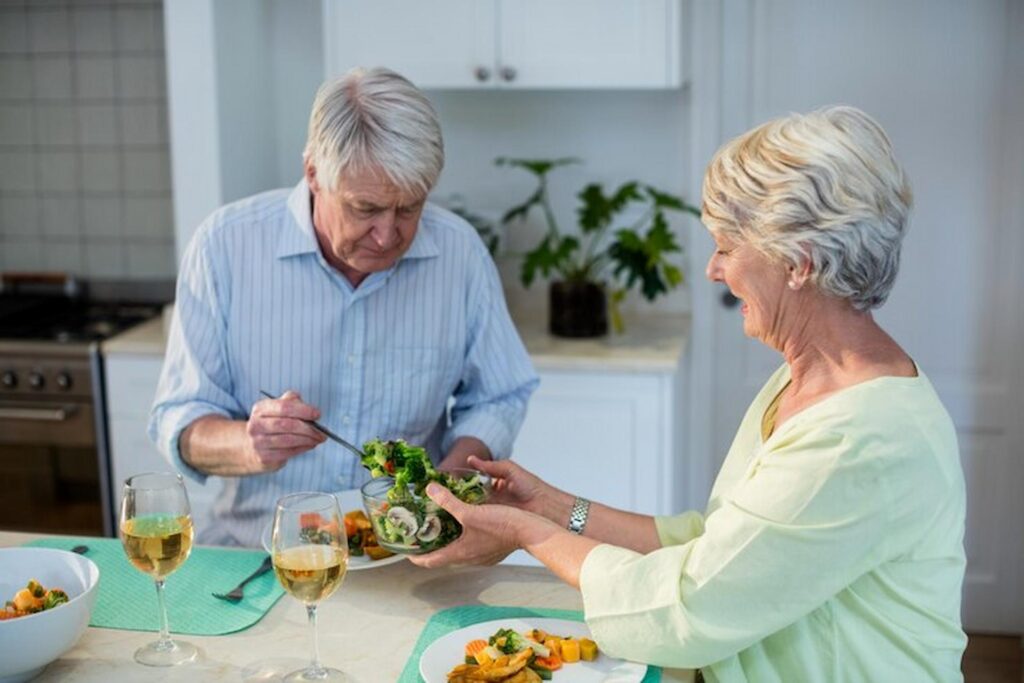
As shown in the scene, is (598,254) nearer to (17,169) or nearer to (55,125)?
(55,125)

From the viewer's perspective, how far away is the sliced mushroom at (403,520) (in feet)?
5.38

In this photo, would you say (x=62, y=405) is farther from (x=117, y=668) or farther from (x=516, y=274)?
(x=117, y=668)

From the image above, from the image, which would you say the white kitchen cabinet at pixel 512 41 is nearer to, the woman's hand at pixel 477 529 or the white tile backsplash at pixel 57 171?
the white tile backsplash at pixel 57 171

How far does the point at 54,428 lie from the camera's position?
3455 millimetres

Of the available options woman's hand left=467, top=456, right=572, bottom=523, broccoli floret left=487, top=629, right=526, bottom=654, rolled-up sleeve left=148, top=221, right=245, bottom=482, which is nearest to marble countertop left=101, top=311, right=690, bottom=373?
rolled-up sleeve left=148, top=221, right=245, bottom=482

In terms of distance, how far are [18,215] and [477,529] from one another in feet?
9.44

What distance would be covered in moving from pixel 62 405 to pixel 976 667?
2.58 meters

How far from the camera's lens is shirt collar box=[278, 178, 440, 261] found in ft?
7.28

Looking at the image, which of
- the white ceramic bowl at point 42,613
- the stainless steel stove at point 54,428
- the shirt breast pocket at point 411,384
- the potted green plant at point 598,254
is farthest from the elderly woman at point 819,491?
the stainless steel stove at point 54,428

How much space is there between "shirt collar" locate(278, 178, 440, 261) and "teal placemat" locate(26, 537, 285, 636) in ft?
1.81

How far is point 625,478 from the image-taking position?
10.9ft

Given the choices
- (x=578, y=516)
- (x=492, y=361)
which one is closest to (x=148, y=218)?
(x=492, y=361)

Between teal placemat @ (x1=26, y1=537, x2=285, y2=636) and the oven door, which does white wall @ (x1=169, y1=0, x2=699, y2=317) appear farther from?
teal placemat @ (x1=26, y1=537, x2=285, y2=636)

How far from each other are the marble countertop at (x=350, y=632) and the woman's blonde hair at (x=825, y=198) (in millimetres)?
515
